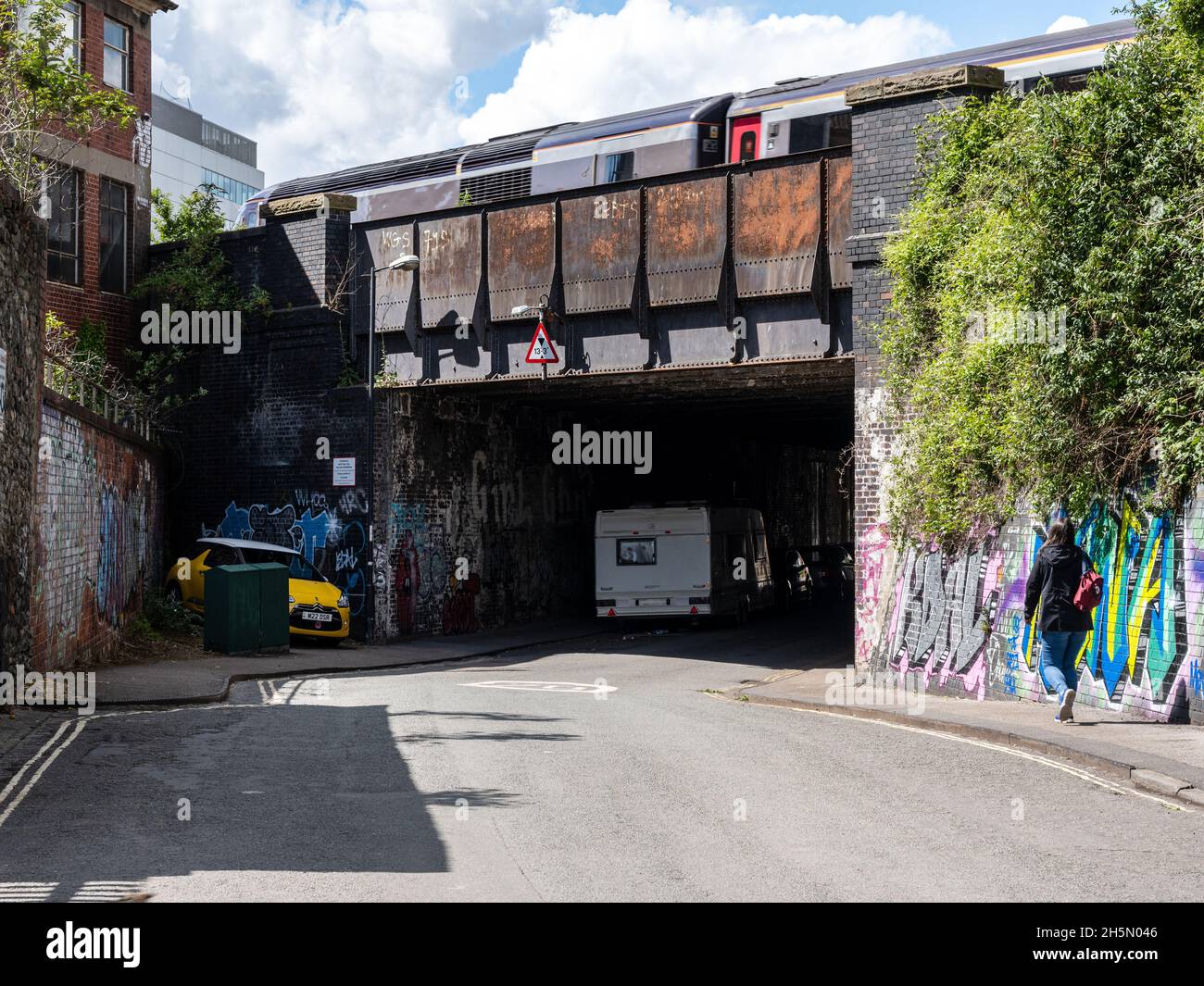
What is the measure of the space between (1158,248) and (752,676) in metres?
9.08

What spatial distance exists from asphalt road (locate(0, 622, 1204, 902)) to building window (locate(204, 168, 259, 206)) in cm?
8274

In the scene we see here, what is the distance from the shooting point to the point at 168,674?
650 inches

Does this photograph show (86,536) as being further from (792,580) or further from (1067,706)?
(792,580)

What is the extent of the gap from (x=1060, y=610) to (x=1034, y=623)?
209 cm

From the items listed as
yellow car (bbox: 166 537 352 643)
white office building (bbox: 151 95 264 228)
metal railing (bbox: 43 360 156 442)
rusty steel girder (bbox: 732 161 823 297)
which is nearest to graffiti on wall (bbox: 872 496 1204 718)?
rusty steel girder (bbox: 732 161 823 297)

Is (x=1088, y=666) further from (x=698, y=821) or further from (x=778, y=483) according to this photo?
(x=778, y=483)

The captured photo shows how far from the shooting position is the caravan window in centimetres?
2702

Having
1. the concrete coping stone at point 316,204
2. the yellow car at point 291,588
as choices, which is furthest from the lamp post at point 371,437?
the concrete coping stone at point 316,204

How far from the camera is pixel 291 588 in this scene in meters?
22.9

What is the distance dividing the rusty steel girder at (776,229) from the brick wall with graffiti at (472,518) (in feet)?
26.4

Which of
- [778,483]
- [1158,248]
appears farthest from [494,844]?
[778,483]

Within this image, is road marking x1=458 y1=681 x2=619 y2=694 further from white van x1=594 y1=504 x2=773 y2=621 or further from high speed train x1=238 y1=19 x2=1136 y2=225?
white van x1=594 y1=504 x2=773 y2=621

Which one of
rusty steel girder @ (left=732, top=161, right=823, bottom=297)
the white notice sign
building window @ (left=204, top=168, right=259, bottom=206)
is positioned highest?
building window @ (left=204, top=168, right=259, bottom=206)

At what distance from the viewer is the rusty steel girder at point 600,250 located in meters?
20.9
